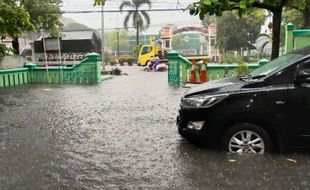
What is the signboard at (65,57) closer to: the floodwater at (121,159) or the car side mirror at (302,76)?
the floodwater at (121,159)

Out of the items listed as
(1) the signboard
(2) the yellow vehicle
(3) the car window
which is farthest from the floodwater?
(2) the yellow vehicle

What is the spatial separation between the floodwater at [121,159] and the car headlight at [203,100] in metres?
0.79

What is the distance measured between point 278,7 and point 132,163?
4240mm

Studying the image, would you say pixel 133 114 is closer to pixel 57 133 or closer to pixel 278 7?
pixel 57 133

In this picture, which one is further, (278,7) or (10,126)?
(10,126)

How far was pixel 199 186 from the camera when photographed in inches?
183

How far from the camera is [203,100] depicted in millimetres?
5727

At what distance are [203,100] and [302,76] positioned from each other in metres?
1.44

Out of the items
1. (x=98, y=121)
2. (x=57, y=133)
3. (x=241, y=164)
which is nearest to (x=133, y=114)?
(x=98, y=121)

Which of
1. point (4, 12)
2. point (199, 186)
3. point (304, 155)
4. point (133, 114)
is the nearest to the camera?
point (199, 186)

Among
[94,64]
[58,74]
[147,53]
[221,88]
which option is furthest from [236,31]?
[221,88]

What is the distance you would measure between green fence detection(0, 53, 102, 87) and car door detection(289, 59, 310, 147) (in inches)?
591

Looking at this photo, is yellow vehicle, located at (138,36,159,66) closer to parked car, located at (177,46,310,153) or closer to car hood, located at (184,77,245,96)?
car hood, located at (184,77,245,96)

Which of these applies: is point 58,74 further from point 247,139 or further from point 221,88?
point 247,139
